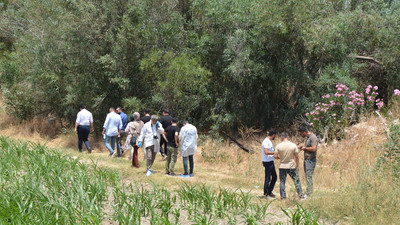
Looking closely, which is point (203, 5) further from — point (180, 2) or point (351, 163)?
point (351, 163)

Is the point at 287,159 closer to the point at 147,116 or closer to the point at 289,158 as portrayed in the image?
the point at 289,158

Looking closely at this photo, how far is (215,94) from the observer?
16.3 meters

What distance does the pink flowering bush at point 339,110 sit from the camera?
1306 cm

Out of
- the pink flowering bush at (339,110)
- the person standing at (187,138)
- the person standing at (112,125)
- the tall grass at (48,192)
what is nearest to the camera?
the tall grass at (48,192)

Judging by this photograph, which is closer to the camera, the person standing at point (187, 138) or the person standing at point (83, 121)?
the person standing at point (187, 138)

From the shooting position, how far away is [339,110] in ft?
44.5

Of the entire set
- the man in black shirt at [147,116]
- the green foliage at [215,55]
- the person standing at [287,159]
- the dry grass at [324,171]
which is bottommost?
the dry grass at [324,171]

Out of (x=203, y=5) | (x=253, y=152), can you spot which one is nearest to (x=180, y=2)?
(x=203, y=5)

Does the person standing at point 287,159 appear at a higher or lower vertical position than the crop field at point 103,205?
higher

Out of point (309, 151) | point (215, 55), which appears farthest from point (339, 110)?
point (309, 151)

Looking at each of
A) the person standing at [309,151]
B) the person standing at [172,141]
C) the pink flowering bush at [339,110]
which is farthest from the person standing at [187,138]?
the pink flowering bush at [339,110]

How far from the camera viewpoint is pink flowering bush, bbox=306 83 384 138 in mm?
13062

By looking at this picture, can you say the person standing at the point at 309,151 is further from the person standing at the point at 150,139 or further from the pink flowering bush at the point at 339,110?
the pink flowering bush at the point at 339,110

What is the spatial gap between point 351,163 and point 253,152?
3.80 metres
